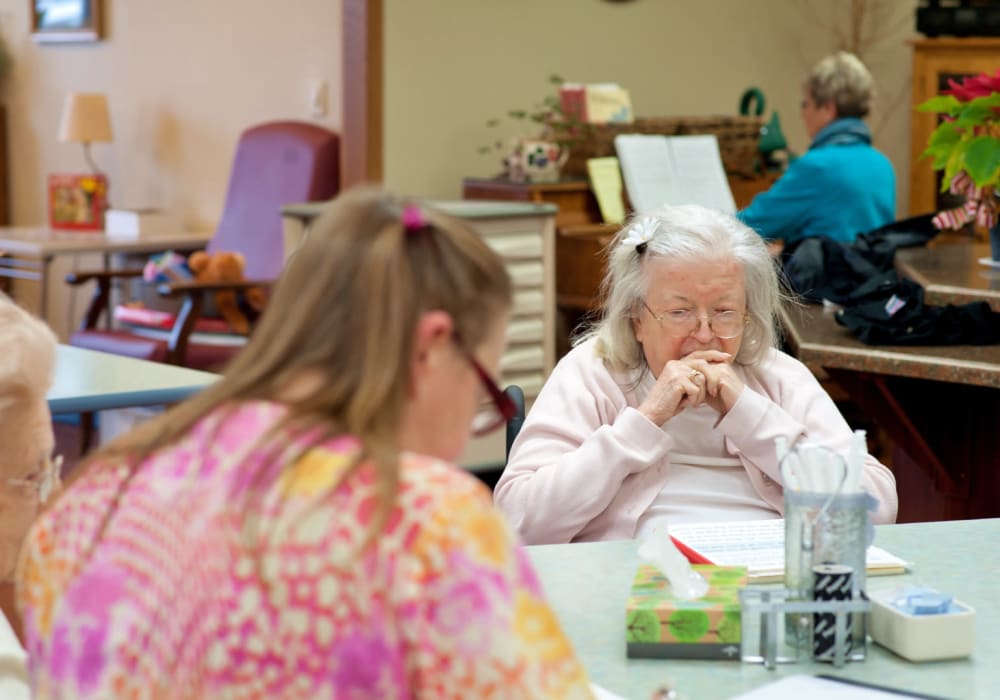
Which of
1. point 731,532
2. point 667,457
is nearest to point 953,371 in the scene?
point 667,457

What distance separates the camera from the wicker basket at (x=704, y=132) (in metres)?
5.13

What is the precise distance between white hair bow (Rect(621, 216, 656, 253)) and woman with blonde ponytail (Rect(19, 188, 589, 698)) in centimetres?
122

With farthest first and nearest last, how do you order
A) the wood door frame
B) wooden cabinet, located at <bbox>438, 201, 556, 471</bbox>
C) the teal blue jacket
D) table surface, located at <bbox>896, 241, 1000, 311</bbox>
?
the wood door frame
wooden cabinet, located at <bbox>438, 201, 556, 471</bbox>
the teal blue jacket
table surface, located at <bbox>896, 241, 1000, 311</bbox>

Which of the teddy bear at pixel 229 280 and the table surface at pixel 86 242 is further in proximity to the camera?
the table surface at pixel 86 242

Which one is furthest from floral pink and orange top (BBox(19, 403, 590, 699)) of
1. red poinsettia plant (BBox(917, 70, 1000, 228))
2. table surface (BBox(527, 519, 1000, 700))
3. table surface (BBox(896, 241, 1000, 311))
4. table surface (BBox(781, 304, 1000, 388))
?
red poinsettia plant (BBox(917, 70, 1000, 228))

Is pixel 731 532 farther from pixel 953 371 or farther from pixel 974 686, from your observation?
pixel 953 371

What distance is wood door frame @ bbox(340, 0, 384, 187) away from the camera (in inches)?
195

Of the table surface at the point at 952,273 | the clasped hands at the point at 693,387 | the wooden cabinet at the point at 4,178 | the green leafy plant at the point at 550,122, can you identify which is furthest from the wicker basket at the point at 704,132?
the wooden cabinet at the point at 4,178

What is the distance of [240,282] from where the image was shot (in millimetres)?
4707

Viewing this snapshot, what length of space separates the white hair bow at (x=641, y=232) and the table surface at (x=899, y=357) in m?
0.49

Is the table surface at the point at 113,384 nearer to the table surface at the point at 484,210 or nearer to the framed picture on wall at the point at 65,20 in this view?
the table surface at the point at 484,210

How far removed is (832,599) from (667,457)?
0.77m

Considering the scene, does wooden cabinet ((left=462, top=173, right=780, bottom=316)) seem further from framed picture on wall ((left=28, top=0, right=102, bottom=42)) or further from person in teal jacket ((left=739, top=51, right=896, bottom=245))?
framed picture on wall ((left=28, top=0, right=102, bottom=42))

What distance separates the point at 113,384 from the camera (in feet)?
9.07
